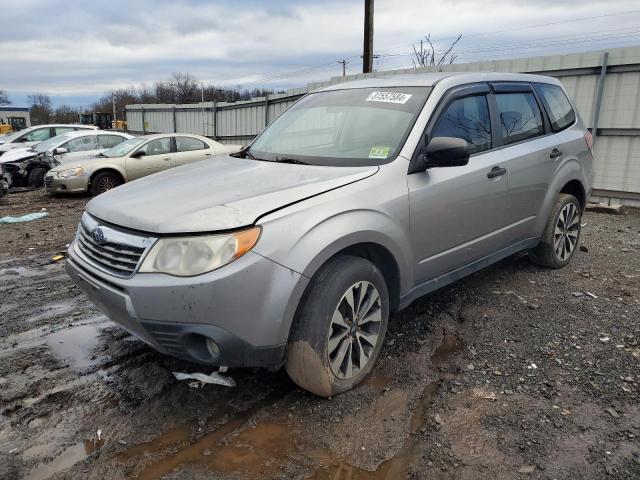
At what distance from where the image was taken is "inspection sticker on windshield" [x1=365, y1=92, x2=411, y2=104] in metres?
3.55

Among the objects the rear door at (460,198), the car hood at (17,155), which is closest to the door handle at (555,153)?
the rear door at (460,198)

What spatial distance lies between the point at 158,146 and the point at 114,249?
9301 millimetres

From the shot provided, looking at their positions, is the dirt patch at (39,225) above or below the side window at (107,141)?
below

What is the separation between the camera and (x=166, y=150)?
11.3 meters

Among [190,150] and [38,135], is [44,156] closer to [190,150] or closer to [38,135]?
[38,135]

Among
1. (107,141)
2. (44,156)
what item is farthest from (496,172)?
(44,156)

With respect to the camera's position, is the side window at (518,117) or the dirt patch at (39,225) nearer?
the side window at (518,117)

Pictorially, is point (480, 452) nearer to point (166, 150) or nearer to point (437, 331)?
point (437, 331)

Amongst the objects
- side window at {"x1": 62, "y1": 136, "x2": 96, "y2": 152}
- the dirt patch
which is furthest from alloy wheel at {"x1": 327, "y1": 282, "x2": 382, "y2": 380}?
side window at {"x1": 62, "y1": 136, "x2": 96, "y2": 152}

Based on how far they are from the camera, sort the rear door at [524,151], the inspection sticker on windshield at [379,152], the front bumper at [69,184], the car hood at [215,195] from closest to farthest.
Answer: the car hood at [215,195] < the inspection sticker on windshield at [379,152] < the rear door at [524,151] < the front bumper at [69,184]

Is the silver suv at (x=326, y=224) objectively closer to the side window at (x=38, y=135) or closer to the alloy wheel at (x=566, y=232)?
the alloy wheel at (x=566, y=232)

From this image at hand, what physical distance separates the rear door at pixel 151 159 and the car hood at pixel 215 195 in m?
8.07

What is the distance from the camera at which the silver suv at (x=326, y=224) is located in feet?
7.85

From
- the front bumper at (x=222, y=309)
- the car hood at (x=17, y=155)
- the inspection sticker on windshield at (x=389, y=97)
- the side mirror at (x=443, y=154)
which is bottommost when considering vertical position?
the car hood at (x=17, y=155)
